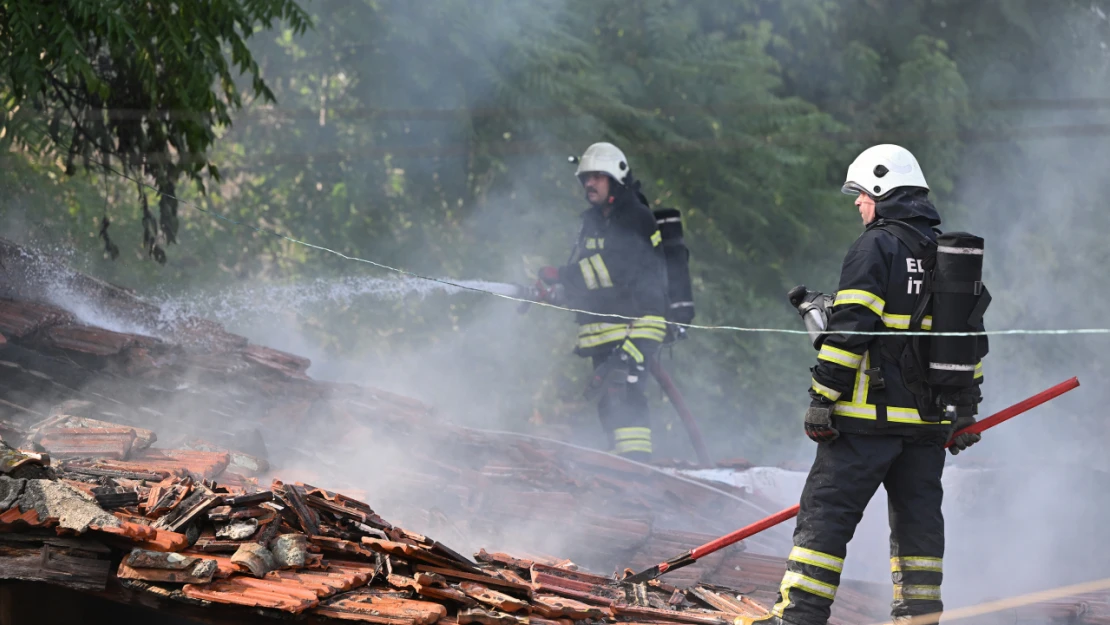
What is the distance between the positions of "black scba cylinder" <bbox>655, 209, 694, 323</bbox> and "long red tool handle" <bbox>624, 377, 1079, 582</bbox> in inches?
143

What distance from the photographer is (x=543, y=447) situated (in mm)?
7859

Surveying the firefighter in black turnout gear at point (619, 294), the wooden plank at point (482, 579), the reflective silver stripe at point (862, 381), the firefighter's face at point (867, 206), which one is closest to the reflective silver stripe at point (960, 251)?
the firefighter's face at point (867, 206)

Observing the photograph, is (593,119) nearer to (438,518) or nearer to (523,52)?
Result: (523,52)

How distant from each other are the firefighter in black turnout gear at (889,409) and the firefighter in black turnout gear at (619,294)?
3756 millimetres

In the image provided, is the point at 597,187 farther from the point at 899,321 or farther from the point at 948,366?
the point at 948,366

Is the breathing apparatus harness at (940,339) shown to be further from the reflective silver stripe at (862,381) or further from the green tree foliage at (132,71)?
the green tree foliage at (132,71)

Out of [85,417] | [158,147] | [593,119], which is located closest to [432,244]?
[593,119]

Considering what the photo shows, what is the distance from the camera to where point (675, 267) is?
8.65 m

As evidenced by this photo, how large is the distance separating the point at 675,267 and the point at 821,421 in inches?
170

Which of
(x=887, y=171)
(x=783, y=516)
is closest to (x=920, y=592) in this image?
(x=783, y=516)

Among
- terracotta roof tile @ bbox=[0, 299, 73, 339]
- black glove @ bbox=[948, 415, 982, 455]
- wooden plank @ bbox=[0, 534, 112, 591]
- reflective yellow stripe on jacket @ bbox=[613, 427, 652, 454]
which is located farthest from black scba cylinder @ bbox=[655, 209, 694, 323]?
wooden plank @ bbox=[0, 534, 112, 591]

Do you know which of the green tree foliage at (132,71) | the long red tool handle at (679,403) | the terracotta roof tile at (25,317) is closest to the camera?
the green tree foliage at (132,71)

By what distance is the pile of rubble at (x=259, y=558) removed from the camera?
12.4 feet

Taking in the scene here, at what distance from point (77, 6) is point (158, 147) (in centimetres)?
186
